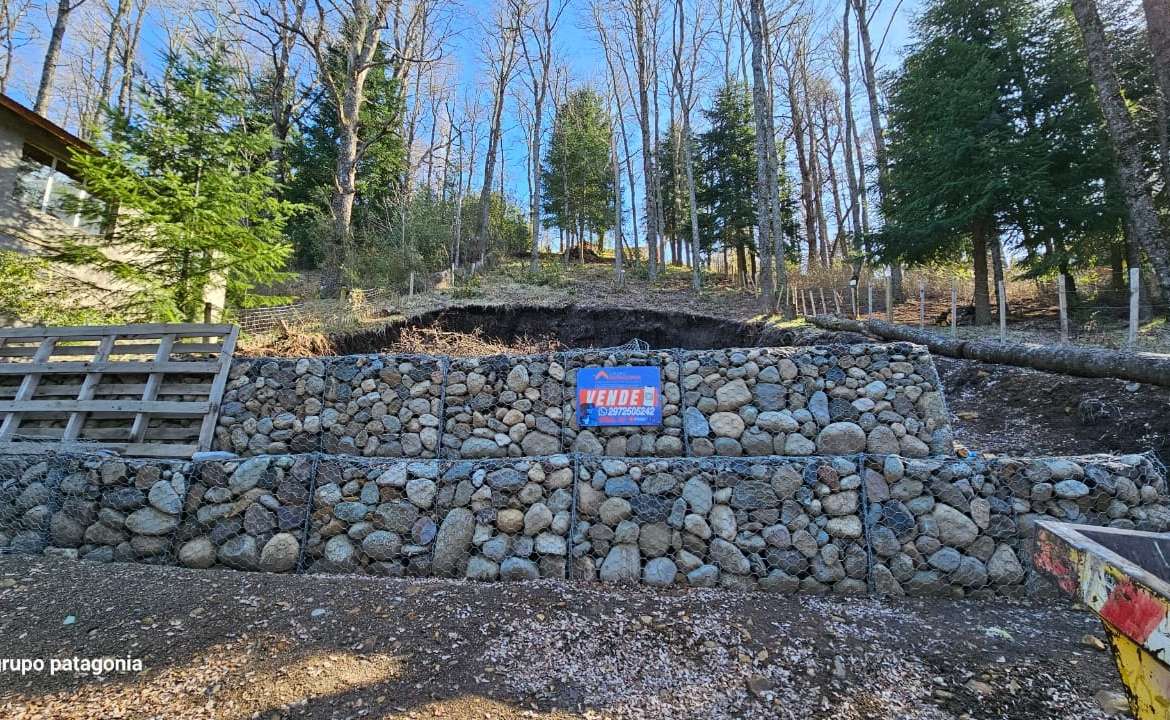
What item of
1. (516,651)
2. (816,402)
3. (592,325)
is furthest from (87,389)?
(592,325)

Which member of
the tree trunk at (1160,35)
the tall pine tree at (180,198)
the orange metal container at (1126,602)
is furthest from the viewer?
the tree trunk at (1160,35)

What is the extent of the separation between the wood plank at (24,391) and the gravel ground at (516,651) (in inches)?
82.4

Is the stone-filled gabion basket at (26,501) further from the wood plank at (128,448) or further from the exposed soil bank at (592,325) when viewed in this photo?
Answer: the exposed soil bank at (592,325)

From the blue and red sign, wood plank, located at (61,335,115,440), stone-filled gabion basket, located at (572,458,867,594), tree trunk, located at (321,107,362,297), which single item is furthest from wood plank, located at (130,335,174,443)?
tree trunk, located at (321,107,362,297)

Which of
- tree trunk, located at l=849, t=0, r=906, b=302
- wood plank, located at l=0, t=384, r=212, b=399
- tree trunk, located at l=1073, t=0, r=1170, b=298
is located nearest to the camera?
wood plank, located at l=0, t=384, r=212, b=399

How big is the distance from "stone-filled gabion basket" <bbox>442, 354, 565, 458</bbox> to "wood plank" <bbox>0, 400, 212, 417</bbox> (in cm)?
252

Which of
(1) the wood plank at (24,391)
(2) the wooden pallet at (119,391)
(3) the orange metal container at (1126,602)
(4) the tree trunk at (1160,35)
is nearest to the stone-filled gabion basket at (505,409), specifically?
(2) the wooden pallet at (119,391)

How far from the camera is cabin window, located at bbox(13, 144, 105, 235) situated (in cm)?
888

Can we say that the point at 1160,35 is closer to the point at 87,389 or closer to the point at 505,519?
the point at 505,519

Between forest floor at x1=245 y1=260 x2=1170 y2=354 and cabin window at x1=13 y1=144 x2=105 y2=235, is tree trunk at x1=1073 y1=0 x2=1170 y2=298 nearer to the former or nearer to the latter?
forest floor at x1=245 y1=260 x2=1170 y2=354

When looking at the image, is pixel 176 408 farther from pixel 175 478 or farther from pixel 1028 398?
pixel 1028 398

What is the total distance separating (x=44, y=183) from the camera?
928 cm

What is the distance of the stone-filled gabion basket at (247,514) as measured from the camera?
353 cm

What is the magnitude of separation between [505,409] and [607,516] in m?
1.49
